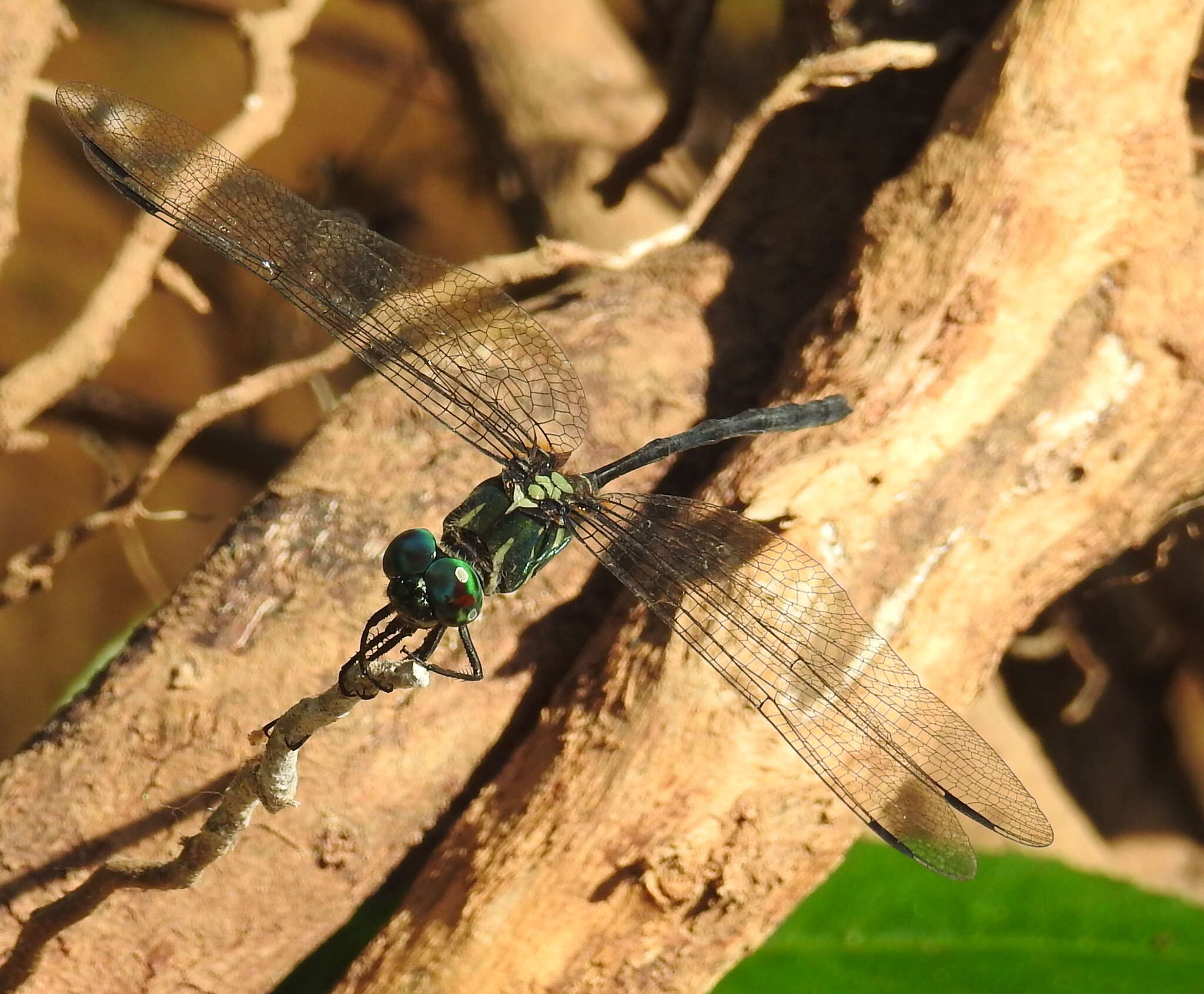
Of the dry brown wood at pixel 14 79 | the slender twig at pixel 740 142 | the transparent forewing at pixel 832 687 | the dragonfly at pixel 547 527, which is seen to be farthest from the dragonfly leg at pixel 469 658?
the dry brown wood at pixel 14 79

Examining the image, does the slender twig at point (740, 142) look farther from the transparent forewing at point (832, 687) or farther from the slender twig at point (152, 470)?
the transparent forewing at point (832, 687)

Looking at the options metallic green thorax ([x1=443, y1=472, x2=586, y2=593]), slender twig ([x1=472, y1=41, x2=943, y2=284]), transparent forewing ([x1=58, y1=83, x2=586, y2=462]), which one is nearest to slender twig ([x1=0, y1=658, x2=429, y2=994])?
metallic green thorax ([x1=443, y1=472, x2=586, y2=593])

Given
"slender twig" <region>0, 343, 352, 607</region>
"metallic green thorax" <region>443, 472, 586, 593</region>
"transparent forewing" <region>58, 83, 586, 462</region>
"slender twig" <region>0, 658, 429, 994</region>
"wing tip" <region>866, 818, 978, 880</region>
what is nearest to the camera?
"slender twig" <region>0, 658, 429, 994</region>

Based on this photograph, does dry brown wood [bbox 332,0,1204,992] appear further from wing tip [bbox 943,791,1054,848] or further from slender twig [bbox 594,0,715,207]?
slender twig [bbox 594,0,715,207]

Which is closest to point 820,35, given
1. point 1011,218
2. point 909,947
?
point 1011,218

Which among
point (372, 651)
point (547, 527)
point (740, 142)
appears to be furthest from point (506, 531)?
point (740, 142)

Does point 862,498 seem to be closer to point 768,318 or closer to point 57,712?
point 768,318

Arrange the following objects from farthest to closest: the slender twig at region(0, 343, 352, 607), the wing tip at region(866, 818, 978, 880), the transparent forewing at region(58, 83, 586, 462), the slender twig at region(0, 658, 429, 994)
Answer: the slender twig at region(0, 343, 352, 607) < the transparent forewing at region(58, 83, 586, 462) < the wing tip at region(866, 818, 978, 880) < the slender twig at region(0, 658, 429, 994)
